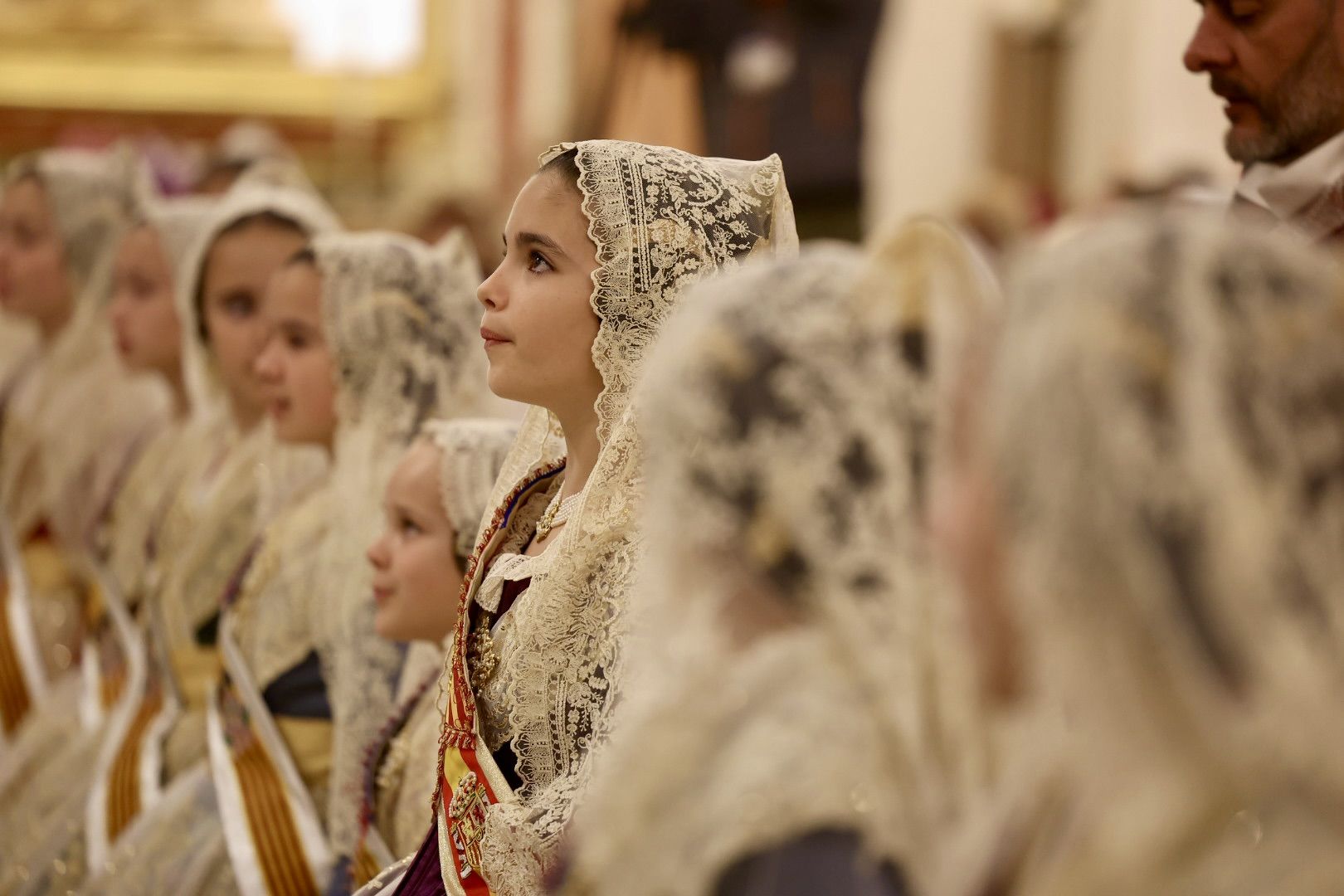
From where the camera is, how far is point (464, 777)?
206 cm

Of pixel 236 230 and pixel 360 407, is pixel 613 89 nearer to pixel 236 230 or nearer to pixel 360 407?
pixel 236 230

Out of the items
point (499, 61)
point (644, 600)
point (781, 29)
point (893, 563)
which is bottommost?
point (499, 61)

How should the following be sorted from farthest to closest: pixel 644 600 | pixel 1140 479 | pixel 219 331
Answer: pixel 219 331 < pixel 644 600 < pixel 1140 479

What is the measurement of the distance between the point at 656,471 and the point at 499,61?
10137mm

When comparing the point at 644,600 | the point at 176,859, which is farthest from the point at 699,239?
the point at 176,859

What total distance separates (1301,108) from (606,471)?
3.41ft

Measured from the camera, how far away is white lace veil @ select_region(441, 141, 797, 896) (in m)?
1.97

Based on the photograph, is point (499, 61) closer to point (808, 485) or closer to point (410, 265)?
point (410, 265)

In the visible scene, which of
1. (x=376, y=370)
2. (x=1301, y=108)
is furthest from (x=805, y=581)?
(x=376, y=370)

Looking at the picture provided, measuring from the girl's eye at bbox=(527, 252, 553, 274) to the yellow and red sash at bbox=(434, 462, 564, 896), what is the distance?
35 cm

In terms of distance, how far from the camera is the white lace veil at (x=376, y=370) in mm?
2898

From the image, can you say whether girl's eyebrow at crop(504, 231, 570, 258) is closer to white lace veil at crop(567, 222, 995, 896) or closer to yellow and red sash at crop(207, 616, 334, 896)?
white lace veil at crop(567, 222, 995, 896)

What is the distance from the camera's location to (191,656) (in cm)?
343

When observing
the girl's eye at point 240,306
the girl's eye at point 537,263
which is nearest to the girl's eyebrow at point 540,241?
the girl's eye at point 537,263
